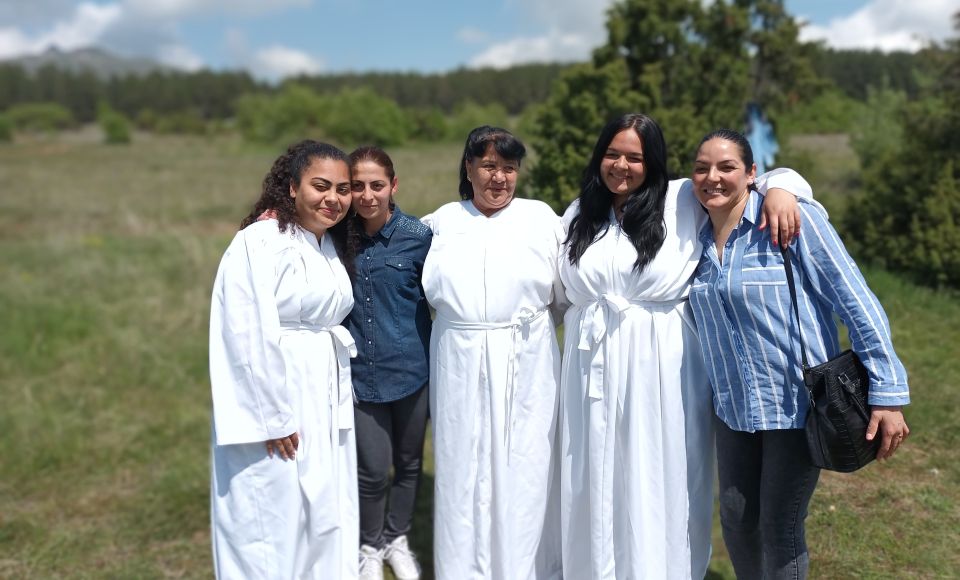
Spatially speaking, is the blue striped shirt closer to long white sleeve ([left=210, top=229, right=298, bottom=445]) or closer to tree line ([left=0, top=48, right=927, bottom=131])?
long white sleeve ([left=210, top=229, right=298, bottom=445])

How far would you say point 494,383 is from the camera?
293 centimetres

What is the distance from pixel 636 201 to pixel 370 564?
206 centimetres

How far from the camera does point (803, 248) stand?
2.34 metres

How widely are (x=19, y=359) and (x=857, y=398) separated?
8.13m

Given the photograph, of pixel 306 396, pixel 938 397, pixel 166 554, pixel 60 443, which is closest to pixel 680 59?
pixel 938 397

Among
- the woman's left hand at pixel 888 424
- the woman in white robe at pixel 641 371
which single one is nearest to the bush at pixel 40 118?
the woman in white robe at pixel 641 371

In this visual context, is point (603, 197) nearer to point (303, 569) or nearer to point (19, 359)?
point (303, 569)

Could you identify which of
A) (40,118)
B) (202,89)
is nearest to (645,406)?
(40,118)

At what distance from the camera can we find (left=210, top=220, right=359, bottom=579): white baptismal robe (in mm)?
2695

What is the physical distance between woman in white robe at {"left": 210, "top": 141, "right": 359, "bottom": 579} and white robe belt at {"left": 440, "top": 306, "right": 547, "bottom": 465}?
0.54m

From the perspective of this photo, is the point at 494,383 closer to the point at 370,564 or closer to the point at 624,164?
the point at 624,164

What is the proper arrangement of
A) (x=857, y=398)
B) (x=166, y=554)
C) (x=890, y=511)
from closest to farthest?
(x=857, y=398), (x=890, y=511), (x=166, y=554)

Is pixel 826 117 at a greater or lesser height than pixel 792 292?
greater

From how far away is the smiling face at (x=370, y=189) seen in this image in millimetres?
3002
